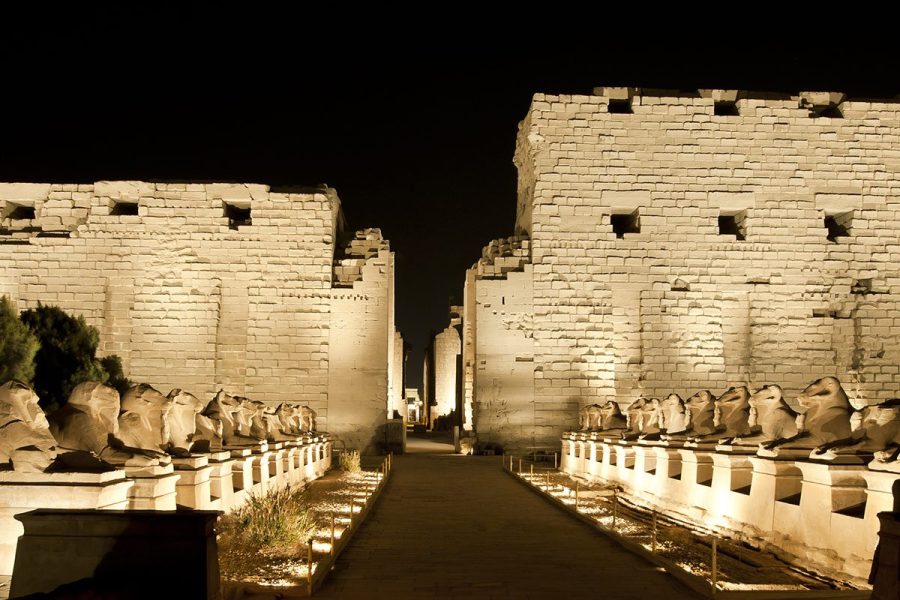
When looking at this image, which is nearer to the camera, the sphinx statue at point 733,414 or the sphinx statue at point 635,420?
the sphinx statue at point 733,414

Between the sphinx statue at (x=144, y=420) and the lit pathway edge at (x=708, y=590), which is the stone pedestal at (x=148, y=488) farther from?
the lit pathway edge at (x=708, y=590)

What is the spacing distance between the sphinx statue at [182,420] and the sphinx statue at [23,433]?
2458 mm

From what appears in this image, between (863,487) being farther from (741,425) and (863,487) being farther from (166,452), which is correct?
(166,452)

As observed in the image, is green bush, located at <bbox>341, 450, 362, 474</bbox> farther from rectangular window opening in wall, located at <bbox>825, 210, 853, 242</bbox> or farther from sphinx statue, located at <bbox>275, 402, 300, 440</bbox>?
rectangular window opening in wall, located at <bbox>825, 210, 853, 242</bbox>

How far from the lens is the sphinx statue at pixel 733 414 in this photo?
36.3ft

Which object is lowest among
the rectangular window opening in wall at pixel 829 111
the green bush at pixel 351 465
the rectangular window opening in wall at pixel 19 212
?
the green bush at pixel 351 465

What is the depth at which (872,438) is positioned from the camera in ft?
25.5

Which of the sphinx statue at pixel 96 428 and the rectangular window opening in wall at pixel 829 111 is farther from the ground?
the rectangular window opening in wall at pixel 829 111

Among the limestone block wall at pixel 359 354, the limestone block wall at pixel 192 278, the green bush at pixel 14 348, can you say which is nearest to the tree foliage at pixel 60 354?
the green bush at pixel 14 348

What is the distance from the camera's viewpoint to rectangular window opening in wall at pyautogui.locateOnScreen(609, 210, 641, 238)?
77.8 feet

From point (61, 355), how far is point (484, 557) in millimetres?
16253

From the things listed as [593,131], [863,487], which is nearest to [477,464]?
[593,131]

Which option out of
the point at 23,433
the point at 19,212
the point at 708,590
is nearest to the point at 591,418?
the point at 708,590

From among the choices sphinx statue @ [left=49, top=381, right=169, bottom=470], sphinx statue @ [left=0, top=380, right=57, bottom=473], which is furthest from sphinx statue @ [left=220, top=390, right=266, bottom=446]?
sphinx statue @ [left=0, top=380, right=57, bottom=473]
